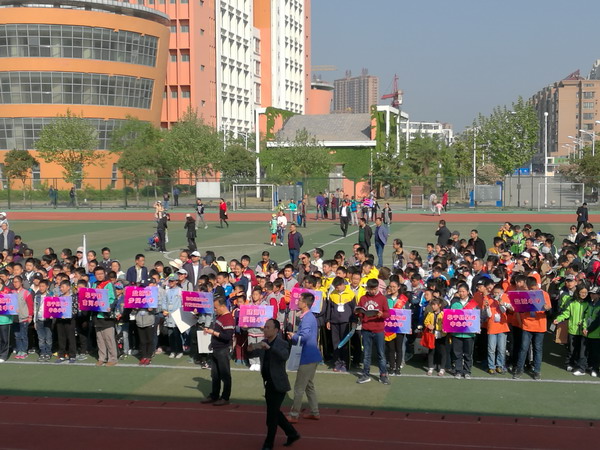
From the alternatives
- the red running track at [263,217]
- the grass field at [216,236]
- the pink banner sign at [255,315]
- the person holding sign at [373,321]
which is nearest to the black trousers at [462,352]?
the person holding sign at [373,321]

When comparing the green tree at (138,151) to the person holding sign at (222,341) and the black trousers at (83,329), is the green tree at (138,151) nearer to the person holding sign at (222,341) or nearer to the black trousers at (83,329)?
the black trousers at (83,329)

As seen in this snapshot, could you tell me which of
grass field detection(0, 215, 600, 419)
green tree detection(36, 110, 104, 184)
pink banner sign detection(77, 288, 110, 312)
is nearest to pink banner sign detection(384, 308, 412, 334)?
grass field detection(0, 215, 600, 419)

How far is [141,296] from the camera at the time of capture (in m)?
14.3

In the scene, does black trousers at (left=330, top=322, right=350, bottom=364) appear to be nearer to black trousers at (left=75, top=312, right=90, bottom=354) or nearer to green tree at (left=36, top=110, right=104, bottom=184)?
black trousers at (left=75, top=312, right=90, bottom=354)

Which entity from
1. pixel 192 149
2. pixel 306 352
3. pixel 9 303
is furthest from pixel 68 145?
pixel 306 352

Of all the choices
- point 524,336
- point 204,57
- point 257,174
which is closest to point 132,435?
point 524,336

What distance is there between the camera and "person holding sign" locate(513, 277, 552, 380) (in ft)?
43.3

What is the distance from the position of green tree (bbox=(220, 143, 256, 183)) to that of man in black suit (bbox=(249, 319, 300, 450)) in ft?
221

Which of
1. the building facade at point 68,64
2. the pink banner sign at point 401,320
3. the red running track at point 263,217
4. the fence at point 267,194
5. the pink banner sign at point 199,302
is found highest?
the building facade at point 68,64

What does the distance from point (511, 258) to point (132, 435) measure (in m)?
10.4

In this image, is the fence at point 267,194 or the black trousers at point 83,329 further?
the fence at point 267,194

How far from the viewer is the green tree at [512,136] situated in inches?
2766

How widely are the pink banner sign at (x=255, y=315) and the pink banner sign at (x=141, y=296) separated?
1.85m

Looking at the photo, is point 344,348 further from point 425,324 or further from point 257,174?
point 257,174
